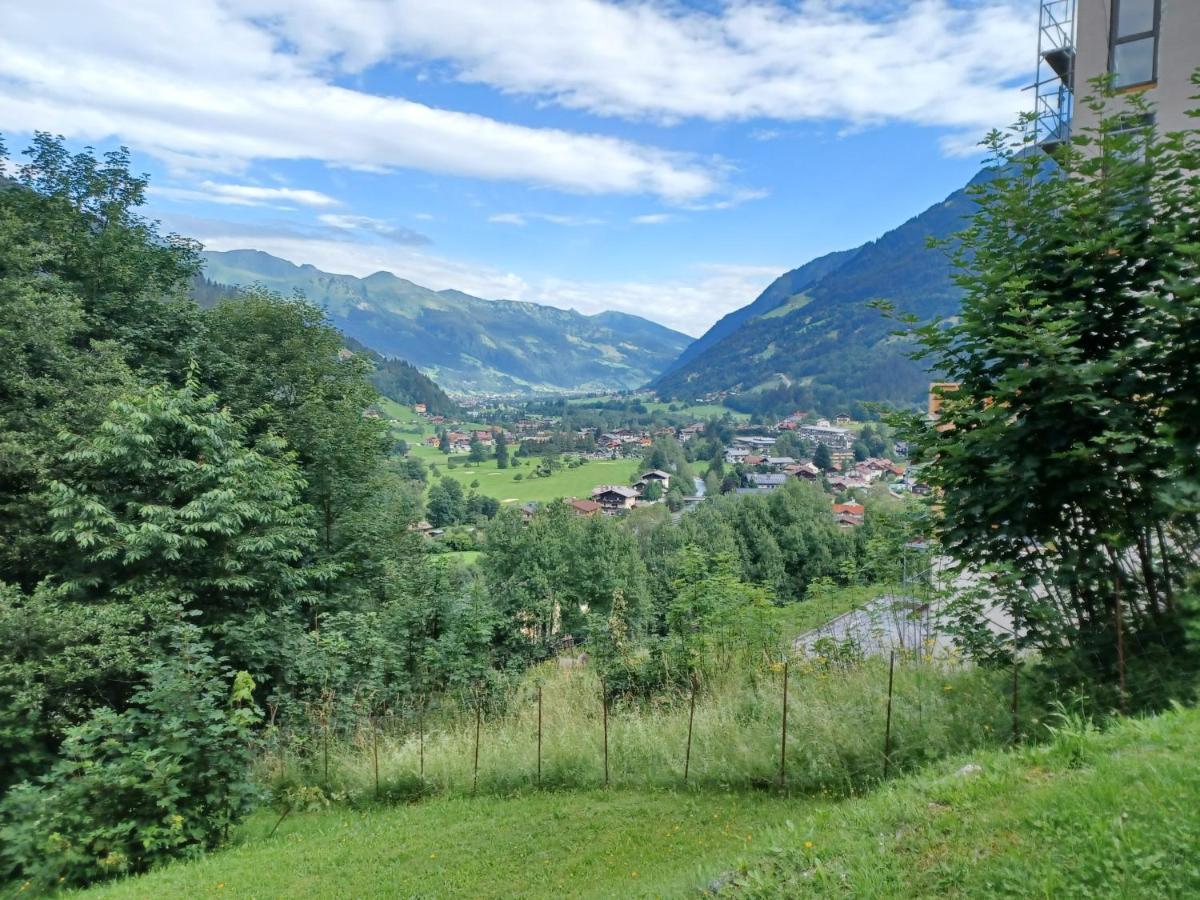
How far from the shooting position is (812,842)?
3639mm

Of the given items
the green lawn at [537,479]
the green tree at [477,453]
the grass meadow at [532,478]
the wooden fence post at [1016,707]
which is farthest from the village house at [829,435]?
the wooden fence post at [1016,707]

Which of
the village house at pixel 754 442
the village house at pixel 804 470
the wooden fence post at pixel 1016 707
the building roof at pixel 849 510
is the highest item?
the wooden fence post at pixel 1016 707

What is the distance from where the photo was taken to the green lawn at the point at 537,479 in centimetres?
8512

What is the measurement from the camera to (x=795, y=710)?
244 inches

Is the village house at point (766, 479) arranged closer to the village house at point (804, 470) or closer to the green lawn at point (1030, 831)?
the village house at point (804, 470)

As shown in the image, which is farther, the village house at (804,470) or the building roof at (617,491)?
the village house at (804,470)

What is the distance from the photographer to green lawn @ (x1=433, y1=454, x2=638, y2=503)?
85125 mm

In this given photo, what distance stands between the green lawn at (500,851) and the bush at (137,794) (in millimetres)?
442

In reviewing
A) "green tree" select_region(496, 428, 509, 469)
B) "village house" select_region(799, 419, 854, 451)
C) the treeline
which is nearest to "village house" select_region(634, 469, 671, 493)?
"green tree" select_region(496, 428, 509, 469)

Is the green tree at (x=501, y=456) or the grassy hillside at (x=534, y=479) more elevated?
the green tree at (x=501, y=456)

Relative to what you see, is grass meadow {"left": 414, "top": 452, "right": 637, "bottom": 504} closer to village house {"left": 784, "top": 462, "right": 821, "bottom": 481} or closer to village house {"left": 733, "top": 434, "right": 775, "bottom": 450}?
village house {"left": 784, "top": 462, "right": 821, "bottom": 481}

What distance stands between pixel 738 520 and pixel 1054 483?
44.1 m

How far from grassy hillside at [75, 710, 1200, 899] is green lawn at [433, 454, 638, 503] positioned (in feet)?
231

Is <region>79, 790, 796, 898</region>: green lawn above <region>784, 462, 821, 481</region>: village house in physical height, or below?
above
